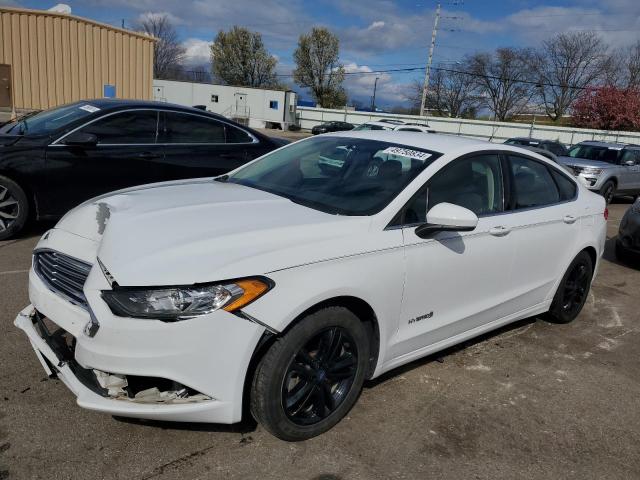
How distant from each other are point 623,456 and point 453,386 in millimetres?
1005

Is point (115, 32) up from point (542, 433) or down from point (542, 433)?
up

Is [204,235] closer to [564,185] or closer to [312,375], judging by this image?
[312,375]

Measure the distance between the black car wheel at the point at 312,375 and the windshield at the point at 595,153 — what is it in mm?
13933

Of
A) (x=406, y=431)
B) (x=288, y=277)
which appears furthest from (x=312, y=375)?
(x=406, y=431)

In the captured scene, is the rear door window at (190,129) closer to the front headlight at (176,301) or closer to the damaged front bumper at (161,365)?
the damaged front bumper at (161,365)

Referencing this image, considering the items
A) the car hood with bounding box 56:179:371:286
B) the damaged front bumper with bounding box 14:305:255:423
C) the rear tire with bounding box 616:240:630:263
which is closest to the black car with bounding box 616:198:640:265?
the rear tire with bounding box 616:240:630:263

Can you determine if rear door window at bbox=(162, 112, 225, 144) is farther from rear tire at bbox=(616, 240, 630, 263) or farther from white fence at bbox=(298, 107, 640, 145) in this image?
white fence at bbox=(298, 107, 640, 145)

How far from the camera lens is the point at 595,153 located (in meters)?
14.8

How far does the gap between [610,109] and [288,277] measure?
56.5m

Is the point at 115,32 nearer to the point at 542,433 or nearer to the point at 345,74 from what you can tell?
the point at 542,433

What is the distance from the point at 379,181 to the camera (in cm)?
330

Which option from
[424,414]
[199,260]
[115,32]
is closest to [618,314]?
[424,414]

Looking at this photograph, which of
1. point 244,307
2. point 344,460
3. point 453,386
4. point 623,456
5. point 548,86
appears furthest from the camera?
point 548,86

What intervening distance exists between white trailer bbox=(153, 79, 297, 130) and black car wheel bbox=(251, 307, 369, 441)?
1789 inches
